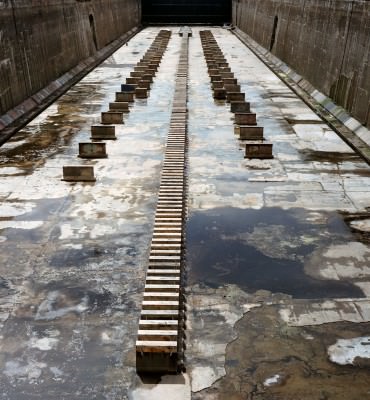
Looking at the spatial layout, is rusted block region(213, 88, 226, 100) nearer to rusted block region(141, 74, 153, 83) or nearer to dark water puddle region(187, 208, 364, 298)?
rusted block region(141, 74, 153, 83)

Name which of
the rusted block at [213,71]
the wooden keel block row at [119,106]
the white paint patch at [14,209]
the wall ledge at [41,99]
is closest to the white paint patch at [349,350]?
the white paint patch at [14,209]

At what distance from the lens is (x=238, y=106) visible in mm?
13328

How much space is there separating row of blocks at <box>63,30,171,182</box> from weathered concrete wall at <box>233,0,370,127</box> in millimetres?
5406

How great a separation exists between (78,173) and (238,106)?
5.99 m

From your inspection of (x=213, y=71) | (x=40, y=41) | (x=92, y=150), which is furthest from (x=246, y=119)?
(x=40, y=41)

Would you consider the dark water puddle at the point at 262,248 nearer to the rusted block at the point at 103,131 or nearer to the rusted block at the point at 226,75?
the rusted block at the point at 103,131

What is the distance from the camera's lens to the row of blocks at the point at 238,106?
32.6 ft

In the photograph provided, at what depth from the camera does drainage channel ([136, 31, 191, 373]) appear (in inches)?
176

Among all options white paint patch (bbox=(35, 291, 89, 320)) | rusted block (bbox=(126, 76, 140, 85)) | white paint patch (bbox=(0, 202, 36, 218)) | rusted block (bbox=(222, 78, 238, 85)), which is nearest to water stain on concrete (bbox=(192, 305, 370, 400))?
white paint patch (bbox=(35, 291, 89, 320))

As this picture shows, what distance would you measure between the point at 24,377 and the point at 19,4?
40.1ft

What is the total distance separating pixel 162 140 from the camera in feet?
36.1

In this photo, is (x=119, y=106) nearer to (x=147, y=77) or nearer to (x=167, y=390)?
(x=147, y=77)

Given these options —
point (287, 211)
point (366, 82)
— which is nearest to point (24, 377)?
point (287, 211)

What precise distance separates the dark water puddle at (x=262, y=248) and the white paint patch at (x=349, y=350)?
76 cm
